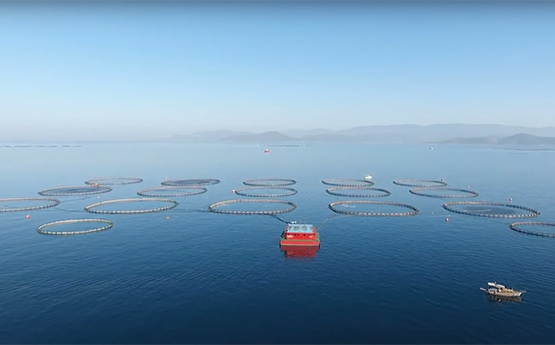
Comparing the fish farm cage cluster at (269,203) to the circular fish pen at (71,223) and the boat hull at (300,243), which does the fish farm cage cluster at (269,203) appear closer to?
the circular fish pen at (71,223)

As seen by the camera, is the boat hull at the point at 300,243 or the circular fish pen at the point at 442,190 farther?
the circular fish pen at the point at 442,190

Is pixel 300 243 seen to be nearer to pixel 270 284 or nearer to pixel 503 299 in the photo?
pixel 270 284

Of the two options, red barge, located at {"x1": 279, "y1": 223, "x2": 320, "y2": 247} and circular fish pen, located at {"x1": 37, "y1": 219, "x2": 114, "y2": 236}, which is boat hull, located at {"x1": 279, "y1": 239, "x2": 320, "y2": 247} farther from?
circular fish pen, located at {"x1": 37, "y1": 219, "x2": 114, "y2": 236}

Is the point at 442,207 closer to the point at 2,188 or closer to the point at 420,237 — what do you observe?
the point at 420,237

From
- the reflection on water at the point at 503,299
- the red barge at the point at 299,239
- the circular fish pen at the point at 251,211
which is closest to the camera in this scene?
the reflection on water at the point at 503,299

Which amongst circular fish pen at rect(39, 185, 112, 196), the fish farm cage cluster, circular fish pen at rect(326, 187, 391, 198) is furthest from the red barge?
circular fish pen at rect(39, 185, 112, 196)

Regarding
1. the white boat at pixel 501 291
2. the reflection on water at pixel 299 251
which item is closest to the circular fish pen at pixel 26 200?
the reflection on water at pixel 299 251

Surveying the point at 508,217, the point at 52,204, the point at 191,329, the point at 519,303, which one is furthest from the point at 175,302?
the point at 508,217

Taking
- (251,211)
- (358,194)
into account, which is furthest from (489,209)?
(251,211)
